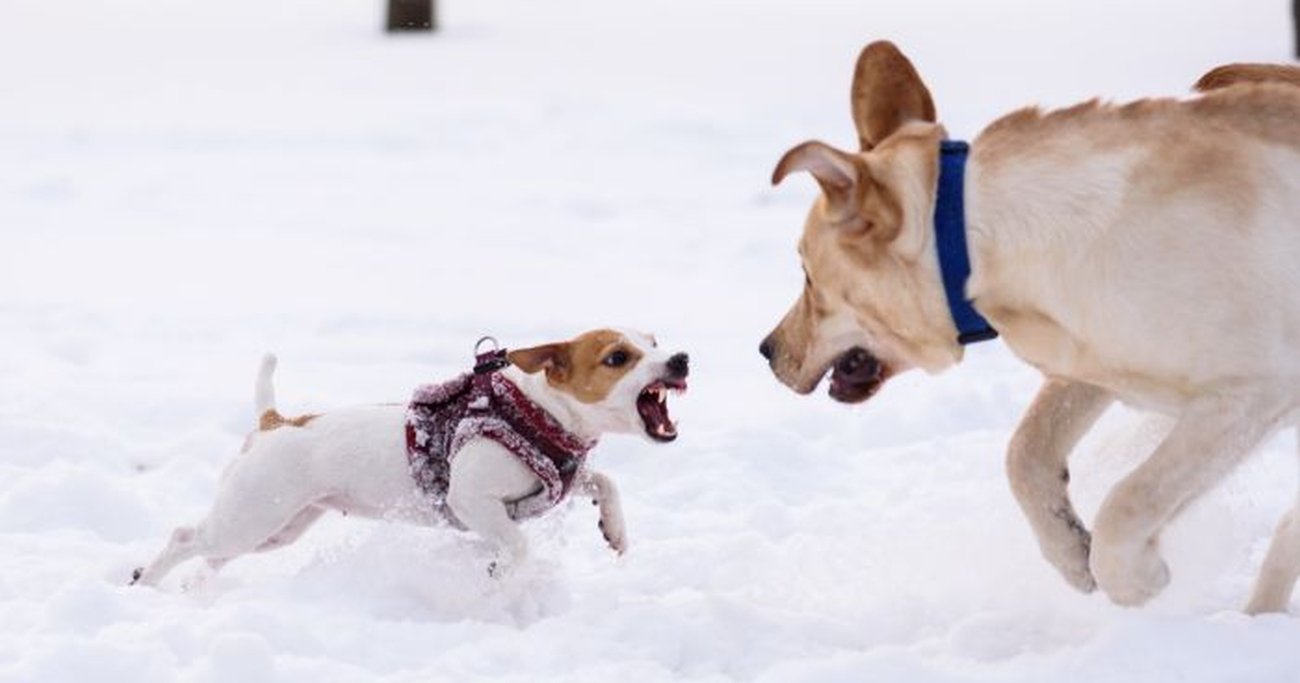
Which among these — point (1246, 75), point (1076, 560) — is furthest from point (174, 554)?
point (1246, 75)

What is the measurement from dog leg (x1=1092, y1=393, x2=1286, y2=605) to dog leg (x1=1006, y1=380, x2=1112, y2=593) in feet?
1.13

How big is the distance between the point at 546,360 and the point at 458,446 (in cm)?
34

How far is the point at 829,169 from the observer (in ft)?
13.6

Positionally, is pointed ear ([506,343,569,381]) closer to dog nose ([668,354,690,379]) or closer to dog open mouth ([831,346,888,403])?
dog nose ([668,354,690,379])

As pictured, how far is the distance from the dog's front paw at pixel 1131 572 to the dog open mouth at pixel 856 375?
2.12ft

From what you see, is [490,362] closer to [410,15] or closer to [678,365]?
[678,365]

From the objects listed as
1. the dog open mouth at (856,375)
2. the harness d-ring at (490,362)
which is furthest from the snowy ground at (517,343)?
the dog open mouth at (856,375)

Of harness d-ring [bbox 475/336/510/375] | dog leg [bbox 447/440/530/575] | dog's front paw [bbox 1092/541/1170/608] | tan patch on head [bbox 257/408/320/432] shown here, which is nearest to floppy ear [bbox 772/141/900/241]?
dog's front paw [bbox 1092/541/1170/608]

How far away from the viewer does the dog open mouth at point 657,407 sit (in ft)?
17.7

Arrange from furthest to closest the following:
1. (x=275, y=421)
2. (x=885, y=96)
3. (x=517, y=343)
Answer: (x=517, y=343), (x=275, y=421), (x=885, y=96)

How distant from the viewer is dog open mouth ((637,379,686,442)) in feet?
17.7

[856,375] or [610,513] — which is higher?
[856,375]

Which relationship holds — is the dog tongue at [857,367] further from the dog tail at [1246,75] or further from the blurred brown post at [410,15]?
the blurred brown post at [410,15]

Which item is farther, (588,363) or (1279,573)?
(588,363)
